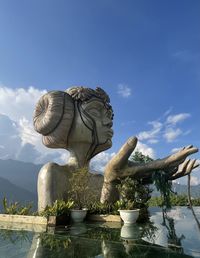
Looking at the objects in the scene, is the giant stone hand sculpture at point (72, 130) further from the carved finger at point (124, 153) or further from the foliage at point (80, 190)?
the carved finger at point (124, 153)

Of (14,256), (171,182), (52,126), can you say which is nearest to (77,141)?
(52,126)

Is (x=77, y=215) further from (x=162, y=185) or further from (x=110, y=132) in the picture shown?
(x=110, y=132)

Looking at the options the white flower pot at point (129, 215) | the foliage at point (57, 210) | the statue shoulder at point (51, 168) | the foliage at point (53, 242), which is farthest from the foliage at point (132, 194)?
the foliage at point (53, 242)

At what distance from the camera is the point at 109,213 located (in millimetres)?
9320

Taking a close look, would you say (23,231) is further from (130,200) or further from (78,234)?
(130,200)

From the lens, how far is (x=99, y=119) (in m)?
11.5

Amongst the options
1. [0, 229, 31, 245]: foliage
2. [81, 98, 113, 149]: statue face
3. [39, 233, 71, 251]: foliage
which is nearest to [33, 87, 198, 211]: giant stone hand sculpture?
[81, 98, 113, 149]: statue face

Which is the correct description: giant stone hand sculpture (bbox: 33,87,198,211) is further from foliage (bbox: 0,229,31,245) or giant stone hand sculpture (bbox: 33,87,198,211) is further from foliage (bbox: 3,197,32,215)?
foliage (bbox: 0,229,31,245)

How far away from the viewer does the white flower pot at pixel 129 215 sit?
820 cm

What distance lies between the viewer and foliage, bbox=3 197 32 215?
9.39m

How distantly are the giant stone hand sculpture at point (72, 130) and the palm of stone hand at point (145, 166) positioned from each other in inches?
29.3

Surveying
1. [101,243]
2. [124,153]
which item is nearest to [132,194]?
[124,153]

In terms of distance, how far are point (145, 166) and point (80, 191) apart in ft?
7.64

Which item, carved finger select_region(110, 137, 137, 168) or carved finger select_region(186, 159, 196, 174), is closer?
carved finger select_region(110, 137, 137, 168)
